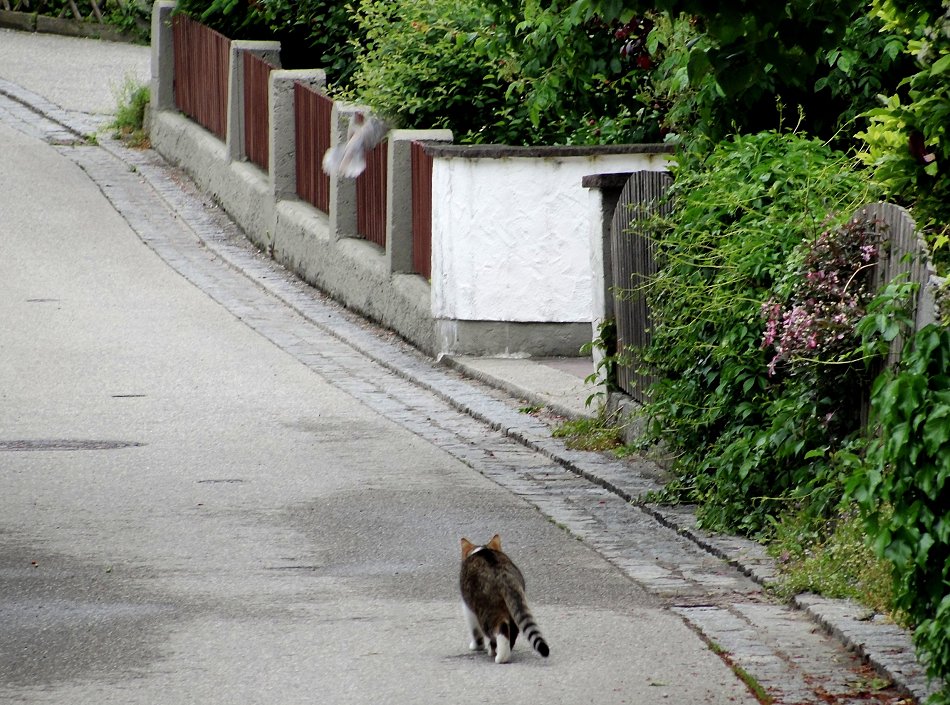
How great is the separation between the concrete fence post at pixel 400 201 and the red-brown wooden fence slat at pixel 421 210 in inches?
2.1

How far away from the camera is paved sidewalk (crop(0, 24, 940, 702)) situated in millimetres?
6918

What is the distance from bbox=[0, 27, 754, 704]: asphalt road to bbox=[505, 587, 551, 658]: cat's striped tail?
0.11 metres

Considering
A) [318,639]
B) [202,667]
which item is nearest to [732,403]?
[318,639]

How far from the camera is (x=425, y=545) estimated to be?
331 inches

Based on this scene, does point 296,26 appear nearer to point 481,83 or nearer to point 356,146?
point 356,146

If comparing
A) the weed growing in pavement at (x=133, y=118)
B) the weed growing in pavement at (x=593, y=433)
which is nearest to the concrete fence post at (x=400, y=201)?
the weed growing in pavement at (x=593, y=433)

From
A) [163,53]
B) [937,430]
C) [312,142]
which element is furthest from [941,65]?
[163,53]

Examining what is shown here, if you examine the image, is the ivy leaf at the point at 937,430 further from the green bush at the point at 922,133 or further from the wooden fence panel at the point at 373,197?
the wooden fence panel at the point at 373,197

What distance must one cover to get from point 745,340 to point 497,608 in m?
2.52

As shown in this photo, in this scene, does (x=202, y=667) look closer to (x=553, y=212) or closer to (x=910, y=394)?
(x=910, y=394)

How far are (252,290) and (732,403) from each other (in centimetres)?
836

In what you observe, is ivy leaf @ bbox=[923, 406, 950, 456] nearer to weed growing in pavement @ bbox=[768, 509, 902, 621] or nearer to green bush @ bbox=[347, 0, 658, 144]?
weed growing in pavement @ bbox=[768, 509, 902, 621]

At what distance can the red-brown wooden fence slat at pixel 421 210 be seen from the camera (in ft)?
45.0

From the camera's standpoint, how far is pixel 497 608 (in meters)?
6.49
